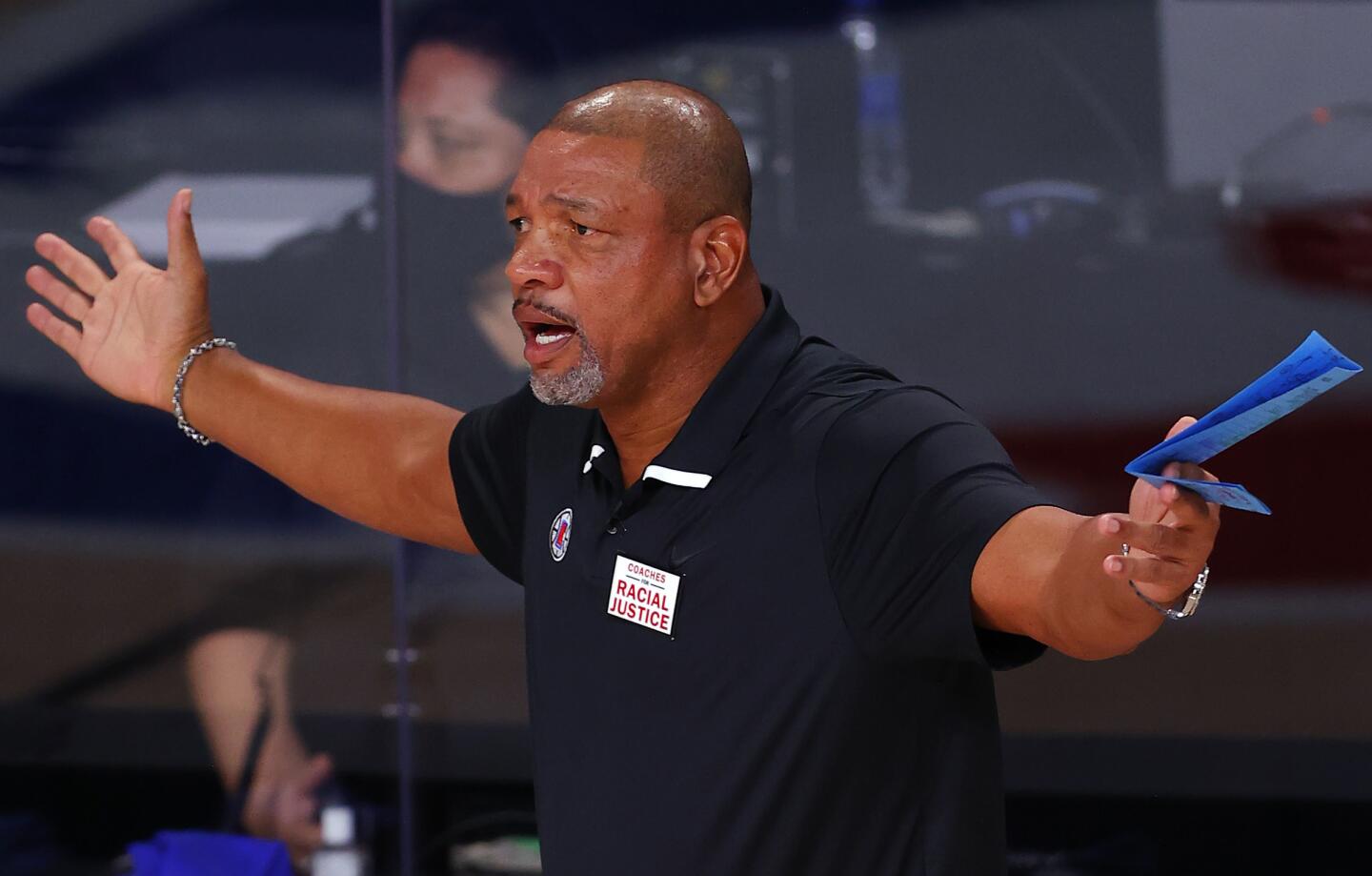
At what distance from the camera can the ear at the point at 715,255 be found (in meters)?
1.71

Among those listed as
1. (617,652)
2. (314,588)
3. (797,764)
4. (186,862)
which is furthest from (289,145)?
(797,764)

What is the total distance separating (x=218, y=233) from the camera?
301 centimetres

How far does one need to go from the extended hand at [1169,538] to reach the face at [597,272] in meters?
0.59

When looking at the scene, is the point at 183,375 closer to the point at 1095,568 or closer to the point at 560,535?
the point at 560,535

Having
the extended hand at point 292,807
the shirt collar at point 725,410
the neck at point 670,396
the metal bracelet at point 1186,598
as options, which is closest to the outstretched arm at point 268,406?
the neck at point 670,396

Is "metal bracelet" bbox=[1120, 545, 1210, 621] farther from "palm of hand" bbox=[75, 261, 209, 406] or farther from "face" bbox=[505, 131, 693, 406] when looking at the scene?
"palm of hand" bbox=[75, 261, 209, 406]

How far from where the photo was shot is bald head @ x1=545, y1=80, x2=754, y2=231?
5.56 ft

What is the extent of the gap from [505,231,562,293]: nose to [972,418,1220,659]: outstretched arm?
55 cm

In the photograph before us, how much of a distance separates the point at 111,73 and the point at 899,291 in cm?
149

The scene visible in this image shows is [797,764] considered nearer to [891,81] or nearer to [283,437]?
[283,437]

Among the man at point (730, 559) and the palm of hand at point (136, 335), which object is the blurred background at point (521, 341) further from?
the man at point (730, 559)

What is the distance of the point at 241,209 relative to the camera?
9.84 ft

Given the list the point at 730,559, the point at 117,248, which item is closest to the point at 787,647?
the point at 730,559

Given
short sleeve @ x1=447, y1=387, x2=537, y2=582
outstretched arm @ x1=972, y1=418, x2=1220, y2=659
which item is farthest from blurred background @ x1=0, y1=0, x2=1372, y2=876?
outstretched arm @ x1=972, y1=418, x2=1220, y2=659
